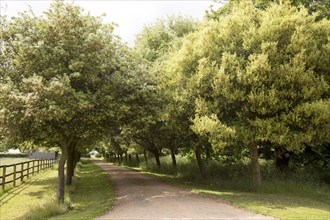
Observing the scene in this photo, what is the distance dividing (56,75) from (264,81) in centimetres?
1123

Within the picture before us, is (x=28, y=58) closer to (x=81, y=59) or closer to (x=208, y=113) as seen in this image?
(x=81, y=59)

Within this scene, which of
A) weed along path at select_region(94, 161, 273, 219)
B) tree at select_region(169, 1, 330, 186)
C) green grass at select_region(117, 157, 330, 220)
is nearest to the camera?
weed along path at select_region(94, 161, 273, 219)

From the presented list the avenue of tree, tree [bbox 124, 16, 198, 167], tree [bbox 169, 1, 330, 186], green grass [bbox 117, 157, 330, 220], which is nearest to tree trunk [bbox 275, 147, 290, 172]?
green grass [bbox 117, 157, 330, 220]

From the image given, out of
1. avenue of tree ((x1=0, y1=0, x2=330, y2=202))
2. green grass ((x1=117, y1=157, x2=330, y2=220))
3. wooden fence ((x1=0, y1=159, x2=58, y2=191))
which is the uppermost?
avenue of tree ((x1=0, y1=0, x2=330, y2=202))

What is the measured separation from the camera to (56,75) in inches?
610

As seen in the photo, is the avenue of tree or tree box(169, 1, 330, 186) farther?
tree box(169, 1, 330, 186)

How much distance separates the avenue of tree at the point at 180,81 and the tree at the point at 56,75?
2.2 inches

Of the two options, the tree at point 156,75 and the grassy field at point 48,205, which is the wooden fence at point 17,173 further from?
the tree at point 156,75

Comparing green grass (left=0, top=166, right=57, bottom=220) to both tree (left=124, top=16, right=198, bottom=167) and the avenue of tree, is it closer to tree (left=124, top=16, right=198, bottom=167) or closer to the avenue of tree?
the avenue of tree

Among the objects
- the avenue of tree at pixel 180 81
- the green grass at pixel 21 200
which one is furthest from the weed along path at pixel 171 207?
the green grass at pixel 21 200

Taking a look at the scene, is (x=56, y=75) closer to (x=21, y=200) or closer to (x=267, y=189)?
(x=21, y=200)

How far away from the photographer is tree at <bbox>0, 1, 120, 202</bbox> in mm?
15125

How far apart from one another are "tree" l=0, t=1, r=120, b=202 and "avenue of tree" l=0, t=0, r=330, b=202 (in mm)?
55

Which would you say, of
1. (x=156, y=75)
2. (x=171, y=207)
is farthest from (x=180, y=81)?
(x=171, y=207)
